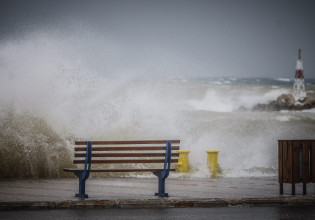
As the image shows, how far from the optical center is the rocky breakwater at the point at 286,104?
34.5m

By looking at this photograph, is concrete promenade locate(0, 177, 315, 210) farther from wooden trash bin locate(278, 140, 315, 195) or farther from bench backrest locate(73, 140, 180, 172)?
bench backrest locate(73, 140, 180, 172)

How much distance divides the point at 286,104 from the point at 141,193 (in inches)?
1160

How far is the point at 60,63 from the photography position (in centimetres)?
1834

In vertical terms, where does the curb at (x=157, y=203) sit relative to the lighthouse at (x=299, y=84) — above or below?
below

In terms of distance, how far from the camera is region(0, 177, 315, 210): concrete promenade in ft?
24.3

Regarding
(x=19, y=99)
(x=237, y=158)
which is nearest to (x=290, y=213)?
(x=19, y=99)

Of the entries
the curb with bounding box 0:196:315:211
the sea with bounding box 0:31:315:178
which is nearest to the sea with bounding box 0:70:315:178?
the sea with bounding box 0:31:315:178

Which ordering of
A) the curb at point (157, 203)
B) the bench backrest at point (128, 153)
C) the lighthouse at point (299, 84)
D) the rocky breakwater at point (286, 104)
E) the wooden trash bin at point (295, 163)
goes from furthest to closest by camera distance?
1. the rocky breakwater at point (286, 104)
2. the lighthouse at point (299, 84)
3. the wooden trash bin at point (295, 163)
4. the bench backrest at point (128, 153)
5. the curb at point (157, 203)

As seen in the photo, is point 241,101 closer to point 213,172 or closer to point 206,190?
point 213,172

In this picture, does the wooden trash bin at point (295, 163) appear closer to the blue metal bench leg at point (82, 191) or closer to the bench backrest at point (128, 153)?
the bench backrest at point (128, 153)

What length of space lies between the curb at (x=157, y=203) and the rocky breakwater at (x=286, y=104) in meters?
27.6

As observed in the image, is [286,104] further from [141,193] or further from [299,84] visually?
[141,193]

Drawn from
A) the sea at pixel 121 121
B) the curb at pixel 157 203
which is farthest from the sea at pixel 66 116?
the curb at pixel 157 203

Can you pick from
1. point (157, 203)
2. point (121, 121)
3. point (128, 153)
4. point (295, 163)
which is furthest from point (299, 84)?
point (157, 203)
